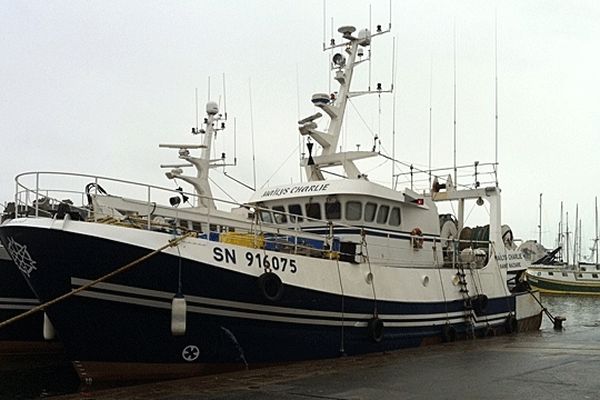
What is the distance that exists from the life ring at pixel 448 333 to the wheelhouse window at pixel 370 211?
3068 millimetres

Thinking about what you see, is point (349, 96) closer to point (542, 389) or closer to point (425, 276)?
point (425, 276)

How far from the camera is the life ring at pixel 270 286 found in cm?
1031

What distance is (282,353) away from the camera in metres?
11.0

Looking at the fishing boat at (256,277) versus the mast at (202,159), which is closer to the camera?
the fishing boat at (256,277)

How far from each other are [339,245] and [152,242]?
4221 mm

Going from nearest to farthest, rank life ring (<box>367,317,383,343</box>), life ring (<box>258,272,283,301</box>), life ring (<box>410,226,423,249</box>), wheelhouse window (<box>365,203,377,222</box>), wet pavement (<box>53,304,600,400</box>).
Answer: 1. wet pavement (<box>53,304,600,400</box>)
2. life ring (<box>258,272,283,301</box>)
3. life ring (<box>367,317,383,343</box>)
4. wheelhouse window (<box>365,203,377,222</box>)
5. life ring (<box>410,226,423,249</box>)

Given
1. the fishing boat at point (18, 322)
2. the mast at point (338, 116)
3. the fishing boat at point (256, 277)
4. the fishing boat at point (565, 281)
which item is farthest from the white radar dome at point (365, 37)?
the fishing boat at point (565, 281)

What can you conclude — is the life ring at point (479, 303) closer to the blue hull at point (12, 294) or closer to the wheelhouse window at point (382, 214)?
the wheelhouse window at point (382, 214)

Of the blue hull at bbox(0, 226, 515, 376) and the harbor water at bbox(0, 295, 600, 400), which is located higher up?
the blue hull at bbox(0, 226, 515, 376)

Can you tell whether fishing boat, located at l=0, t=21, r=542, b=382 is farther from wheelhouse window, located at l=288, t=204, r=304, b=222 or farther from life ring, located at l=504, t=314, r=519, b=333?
life ring, located at l=504, t=314, r=519, b=333

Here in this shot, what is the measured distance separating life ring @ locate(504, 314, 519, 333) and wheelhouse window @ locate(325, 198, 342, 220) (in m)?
6.93

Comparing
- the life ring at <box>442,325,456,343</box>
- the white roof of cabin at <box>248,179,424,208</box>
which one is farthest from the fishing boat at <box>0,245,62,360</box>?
the life ring at <box>442,325,456,343</box>

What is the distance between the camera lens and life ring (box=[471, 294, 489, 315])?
53.4ft

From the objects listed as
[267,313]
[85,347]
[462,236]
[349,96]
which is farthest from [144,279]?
[462,236]
